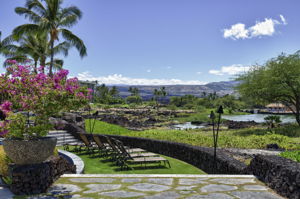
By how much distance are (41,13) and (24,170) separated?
2321cm

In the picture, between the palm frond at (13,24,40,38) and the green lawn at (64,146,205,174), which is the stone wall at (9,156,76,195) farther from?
the palm frond at (13,24,40,38)

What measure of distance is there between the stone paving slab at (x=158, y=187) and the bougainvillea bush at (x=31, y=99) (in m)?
1.22

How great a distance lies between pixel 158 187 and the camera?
17.8ft

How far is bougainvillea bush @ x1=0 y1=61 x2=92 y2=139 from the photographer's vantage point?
5508 millimetres

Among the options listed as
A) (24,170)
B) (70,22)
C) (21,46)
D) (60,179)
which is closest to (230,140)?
(60,179)

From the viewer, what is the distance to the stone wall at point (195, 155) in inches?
306

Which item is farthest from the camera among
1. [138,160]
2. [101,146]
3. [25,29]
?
[25,29]

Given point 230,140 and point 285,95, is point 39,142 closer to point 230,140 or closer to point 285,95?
point 230,140

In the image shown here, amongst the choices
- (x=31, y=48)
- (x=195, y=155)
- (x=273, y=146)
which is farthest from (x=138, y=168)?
→ (x=31, y=48)

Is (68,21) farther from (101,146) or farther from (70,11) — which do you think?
(101,146)

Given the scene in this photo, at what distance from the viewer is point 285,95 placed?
23.0 metres

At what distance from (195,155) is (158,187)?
16.1 feet

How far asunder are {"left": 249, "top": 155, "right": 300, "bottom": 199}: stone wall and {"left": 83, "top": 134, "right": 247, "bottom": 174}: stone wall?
Result: 0.84m

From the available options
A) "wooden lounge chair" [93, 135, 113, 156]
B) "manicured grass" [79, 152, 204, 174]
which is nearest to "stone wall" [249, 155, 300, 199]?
"manicured grass" [79, 152, 204, 174]
